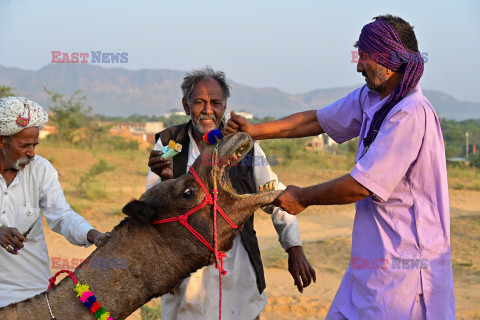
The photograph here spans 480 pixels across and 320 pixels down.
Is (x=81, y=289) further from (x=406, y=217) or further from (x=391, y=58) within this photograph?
(x=391, y=58)

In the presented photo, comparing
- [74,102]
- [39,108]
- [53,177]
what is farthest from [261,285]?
[74,102]

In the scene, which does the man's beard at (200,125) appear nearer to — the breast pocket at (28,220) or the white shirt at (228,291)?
the white shirt at (228,291)

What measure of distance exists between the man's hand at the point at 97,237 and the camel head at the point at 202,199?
0.83ft

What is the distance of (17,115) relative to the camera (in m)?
4.05

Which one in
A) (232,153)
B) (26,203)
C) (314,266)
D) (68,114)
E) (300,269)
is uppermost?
(232,153)

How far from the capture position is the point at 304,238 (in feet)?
42.1

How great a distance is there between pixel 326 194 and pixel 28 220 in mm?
2403

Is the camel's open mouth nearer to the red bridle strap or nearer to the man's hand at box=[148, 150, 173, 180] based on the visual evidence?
the red bridle strap

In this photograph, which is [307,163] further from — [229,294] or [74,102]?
[229,294]

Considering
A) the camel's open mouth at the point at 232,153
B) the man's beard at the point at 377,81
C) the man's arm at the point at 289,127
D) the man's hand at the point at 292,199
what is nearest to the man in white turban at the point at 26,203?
the camel's open mouth at the point at 232,153

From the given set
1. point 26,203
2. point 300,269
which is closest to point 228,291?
point 300,269

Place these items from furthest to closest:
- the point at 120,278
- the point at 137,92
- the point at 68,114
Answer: the point at 137,92, the point at 68,114, the point at 120,278

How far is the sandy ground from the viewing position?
25.9 ft

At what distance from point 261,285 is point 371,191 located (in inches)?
68.3
